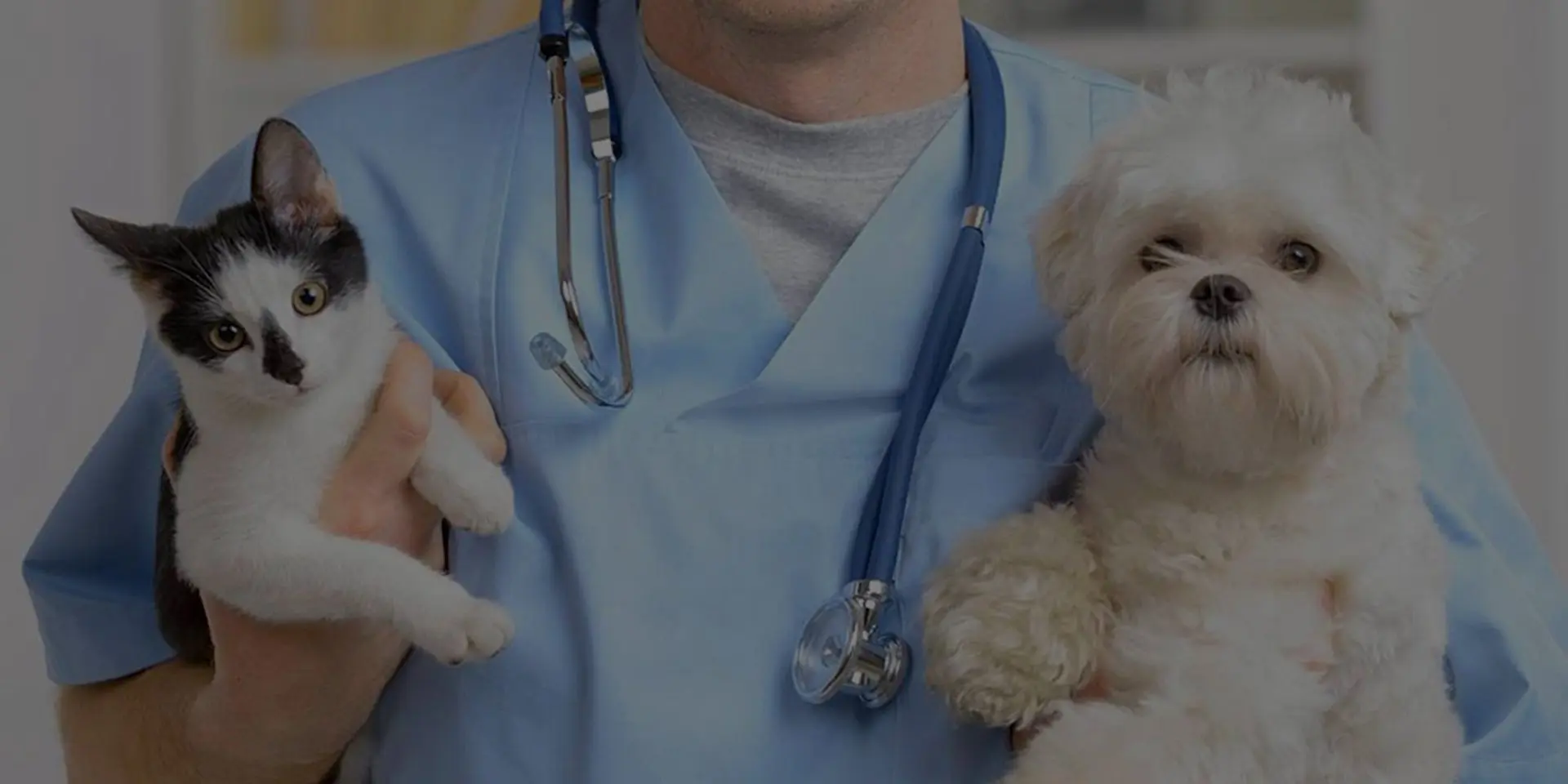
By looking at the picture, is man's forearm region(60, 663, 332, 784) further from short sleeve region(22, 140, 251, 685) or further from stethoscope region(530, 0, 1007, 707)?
stethoscope region(530, 0, 1007, 707)

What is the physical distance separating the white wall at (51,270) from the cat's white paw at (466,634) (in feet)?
3.33

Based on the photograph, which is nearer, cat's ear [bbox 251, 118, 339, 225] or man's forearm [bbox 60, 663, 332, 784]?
cat's ear [bbox 251, 118, 339, 225]

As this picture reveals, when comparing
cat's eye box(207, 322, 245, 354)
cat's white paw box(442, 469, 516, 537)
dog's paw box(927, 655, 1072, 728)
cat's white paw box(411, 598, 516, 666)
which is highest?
cat's eye box(207, 322, 245, 354)

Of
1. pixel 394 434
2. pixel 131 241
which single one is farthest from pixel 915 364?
pixel 131 241

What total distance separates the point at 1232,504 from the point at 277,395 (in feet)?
1.81

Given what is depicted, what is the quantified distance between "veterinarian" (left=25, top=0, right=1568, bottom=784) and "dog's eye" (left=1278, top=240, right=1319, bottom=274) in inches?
7.4

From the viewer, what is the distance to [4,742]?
1883 mm

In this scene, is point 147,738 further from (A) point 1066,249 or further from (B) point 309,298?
(A) point 1066,249

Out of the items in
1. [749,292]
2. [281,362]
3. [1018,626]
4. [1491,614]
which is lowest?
[1491,614]

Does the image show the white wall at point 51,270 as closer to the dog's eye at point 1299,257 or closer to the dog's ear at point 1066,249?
the dog's ear at point 1066,249

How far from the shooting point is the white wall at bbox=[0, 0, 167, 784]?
1836 millimetres

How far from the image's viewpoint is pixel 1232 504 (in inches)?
41.2

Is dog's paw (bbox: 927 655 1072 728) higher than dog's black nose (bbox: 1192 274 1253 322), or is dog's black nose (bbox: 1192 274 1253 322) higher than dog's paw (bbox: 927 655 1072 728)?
dog's black nose (bbox: 1192 274 1253 322)

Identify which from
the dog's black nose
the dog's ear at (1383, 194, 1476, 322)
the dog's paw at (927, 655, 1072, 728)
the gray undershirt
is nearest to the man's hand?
the gray undershirt
